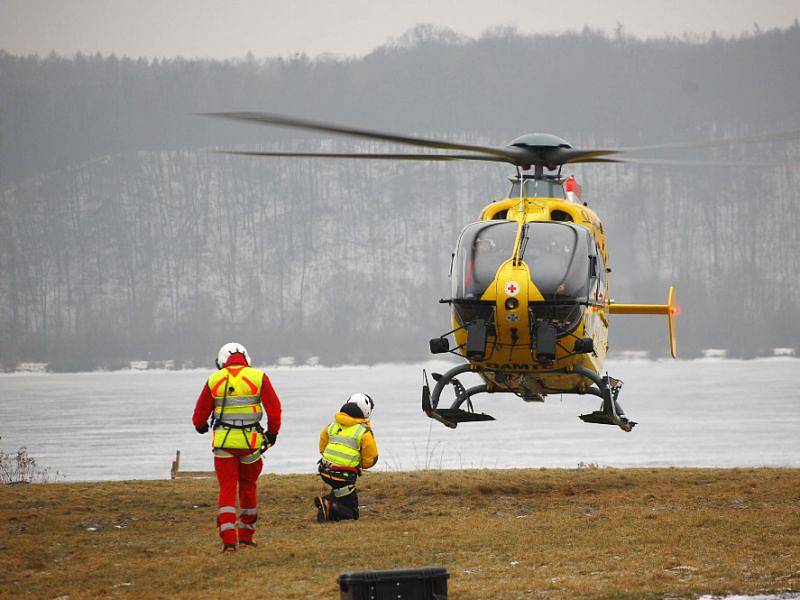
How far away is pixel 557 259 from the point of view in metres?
13.7

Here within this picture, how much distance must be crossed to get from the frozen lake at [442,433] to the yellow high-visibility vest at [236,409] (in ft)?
22.1

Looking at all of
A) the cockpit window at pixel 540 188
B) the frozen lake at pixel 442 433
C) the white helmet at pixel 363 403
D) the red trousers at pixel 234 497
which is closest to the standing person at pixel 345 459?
the white helmet at pixel 363 403

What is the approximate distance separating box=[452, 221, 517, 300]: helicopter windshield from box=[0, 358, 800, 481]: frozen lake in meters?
3.15

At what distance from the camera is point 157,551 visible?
10.4 metres

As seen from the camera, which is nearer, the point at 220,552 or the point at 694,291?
the point at 220,552

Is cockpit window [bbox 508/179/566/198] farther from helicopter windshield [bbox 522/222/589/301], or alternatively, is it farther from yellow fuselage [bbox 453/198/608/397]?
helicopter windshield [bbox 522/222/589/301]

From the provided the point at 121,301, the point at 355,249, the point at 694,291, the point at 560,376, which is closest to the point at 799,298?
the point at 694,291

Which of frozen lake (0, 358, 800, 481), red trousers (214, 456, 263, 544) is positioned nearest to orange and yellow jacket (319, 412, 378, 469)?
red trousers (214, 456, 263, 544)

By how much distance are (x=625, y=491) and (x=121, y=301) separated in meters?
185

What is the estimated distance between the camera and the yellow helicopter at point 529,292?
44.1 ft

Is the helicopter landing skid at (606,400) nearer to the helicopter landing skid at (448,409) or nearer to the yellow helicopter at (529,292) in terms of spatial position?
the yellow helicopter at (529,292)

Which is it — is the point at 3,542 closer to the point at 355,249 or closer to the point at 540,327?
the point at 540,327

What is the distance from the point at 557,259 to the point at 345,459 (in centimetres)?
354

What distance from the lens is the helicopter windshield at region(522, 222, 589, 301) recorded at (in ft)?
44.3
